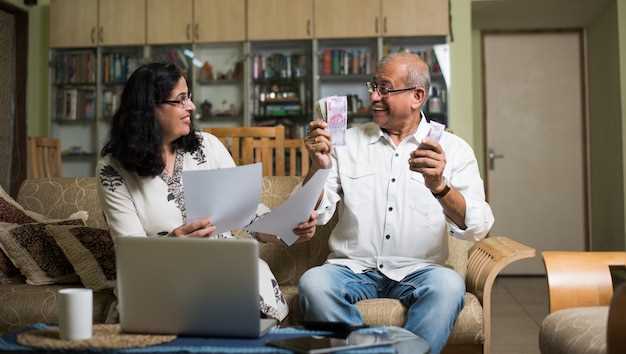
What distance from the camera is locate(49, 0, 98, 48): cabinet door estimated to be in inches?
212

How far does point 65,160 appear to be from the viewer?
5516 millimetres

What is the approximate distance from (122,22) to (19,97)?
1.07 m

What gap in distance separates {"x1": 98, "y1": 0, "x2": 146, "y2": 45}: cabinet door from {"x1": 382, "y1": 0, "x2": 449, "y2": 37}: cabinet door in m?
1.94

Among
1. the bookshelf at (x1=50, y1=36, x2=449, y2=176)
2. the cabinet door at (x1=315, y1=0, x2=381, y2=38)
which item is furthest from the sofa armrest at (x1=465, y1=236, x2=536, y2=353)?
the cabinet door at (x1=315, y1=0, x2=381, y2=38)

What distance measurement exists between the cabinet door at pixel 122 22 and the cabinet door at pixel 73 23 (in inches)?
3.0

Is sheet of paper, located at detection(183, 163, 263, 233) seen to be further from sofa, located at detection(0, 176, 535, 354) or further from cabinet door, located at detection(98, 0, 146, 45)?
cabinet door, located at detection(98, 0, 146, 45)

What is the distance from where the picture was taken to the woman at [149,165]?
197 centimetres

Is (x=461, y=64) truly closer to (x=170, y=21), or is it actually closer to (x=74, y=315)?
(x=170, y=21)

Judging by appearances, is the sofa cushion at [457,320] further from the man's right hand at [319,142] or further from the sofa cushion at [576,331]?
the man's right hand at [319,142]

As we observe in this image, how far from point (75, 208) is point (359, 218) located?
115 centimetres

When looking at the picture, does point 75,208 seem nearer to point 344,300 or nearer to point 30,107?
point 344,300

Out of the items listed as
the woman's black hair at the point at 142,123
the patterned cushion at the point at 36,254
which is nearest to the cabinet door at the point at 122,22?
the patterned cushion at the point at 36,254

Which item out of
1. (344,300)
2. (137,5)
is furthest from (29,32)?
(344,300)

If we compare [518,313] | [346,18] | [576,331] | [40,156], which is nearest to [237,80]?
[346,18]
